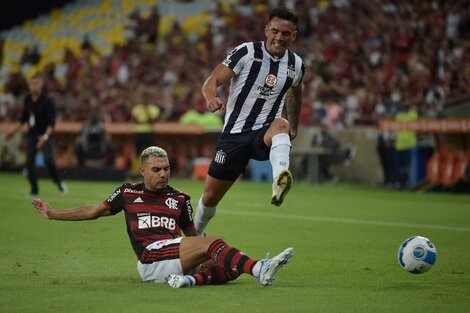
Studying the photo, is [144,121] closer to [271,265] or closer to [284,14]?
[284,14]

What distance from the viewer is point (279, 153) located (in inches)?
337

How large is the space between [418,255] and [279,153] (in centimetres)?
146

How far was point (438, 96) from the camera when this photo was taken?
2422cm

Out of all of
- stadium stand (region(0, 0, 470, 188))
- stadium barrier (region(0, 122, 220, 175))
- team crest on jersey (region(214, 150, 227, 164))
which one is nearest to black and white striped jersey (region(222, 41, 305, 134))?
team crest on jersey (region(214, 150, 227, 164))

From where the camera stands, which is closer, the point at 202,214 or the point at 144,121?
the point at 202,214

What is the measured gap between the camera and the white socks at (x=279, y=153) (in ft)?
27.5

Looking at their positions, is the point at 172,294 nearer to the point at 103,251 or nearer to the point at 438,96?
the point at 103,251

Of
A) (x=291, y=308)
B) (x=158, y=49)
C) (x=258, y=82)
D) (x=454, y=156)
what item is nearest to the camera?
(x=291, y=308)

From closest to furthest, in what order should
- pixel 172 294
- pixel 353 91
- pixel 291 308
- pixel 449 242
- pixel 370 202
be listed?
1. pixel 291 308
2. pixel 172 294
3. pixel 449 242
4. pixel 370 202
5. pixel 353 91

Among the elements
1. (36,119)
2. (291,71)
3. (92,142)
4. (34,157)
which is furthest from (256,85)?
(92,142)

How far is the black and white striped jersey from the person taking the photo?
30.3ft

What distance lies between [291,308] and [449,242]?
18.7ft

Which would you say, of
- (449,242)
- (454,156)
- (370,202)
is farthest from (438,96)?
(449,242)

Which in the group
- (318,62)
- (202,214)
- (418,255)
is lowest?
(418,255)
